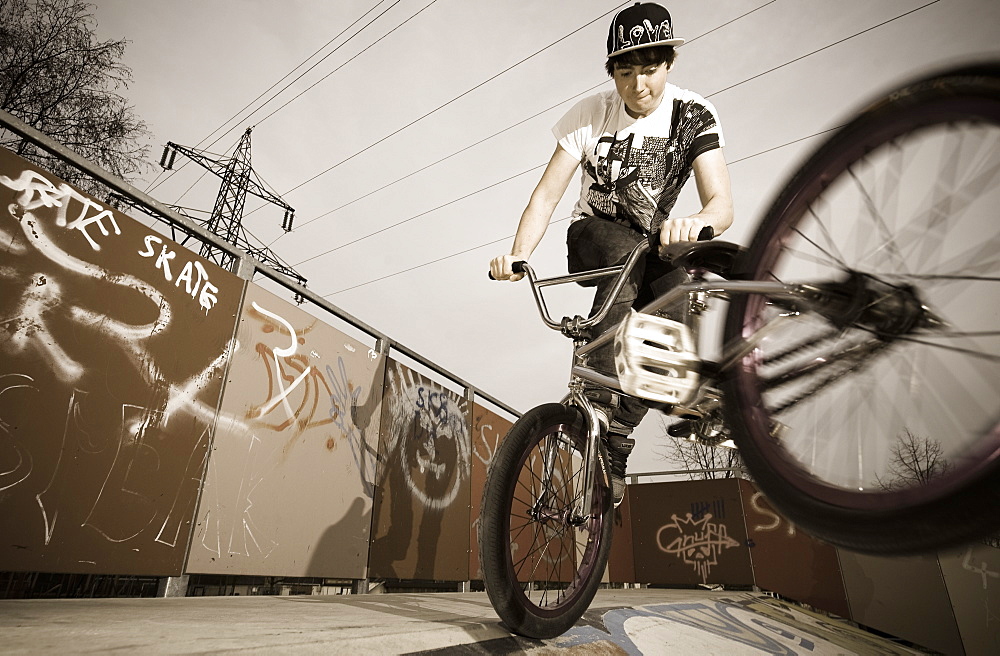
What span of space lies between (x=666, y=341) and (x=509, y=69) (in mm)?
13039

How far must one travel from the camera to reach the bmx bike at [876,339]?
95 cm

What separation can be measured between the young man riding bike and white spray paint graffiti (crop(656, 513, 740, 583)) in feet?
26.9

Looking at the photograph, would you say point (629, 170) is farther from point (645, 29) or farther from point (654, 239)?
point (654, 239)

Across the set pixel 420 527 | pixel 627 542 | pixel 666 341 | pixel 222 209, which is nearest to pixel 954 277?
pixel 666 341

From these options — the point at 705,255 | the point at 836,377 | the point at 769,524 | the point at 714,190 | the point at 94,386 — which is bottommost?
the point at 769,524

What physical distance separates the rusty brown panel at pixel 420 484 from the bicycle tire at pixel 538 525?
2.75 meters

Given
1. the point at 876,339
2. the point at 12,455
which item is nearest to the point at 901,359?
the point at 876,339

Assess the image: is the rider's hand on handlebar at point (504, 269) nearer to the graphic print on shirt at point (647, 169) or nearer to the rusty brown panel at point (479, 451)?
the graphic print on shirt at point (647, 169)

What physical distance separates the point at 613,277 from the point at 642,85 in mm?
854

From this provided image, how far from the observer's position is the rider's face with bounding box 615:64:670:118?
84.5 inches

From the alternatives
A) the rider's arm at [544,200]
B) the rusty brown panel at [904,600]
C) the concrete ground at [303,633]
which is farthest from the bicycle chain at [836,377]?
the rusty brown panel at [904,600]

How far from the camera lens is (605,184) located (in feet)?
7.82

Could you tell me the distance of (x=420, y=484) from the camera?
5.29 m

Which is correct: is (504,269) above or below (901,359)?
above
